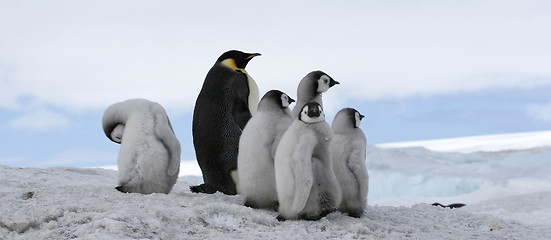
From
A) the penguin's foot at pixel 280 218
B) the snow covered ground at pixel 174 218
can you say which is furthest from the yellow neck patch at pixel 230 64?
the penguin's foot at pixel 280 218

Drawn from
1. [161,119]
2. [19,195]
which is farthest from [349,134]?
[19,195]

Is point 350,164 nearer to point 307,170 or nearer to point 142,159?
point 307,170

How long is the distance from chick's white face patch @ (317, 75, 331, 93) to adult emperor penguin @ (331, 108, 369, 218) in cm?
32

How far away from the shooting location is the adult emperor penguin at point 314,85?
14.9ft

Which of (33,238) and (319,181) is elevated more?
(319,181)

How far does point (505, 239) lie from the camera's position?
15.6 ft

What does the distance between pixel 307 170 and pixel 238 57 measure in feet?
7.97

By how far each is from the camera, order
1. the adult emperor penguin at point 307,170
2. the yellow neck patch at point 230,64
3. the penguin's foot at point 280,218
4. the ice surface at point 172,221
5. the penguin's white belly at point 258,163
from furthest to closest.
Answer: the yellow neck patch at point 230,64, the penguin's white belly at point 258,163, the penguin's foot at point 280,218, the adult emperor penguin at point 307,170, the ice surface at point 172,221

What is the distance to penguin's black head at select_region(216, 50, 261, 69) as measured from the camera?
231 inches

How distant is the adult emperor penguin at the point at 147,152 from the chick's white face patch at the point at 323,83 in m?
1.28

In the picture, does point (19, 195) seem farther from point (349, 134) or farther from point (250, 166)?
point (349, 134)

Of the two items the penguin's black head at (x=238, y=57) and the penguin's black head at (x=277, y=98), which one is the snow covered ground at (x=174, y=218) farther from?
the penguin's black head at (x=238, y=57)

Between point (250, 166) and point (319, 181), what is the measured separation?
58cm

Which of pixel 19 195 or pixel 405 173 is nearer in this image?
pixel 19 195
